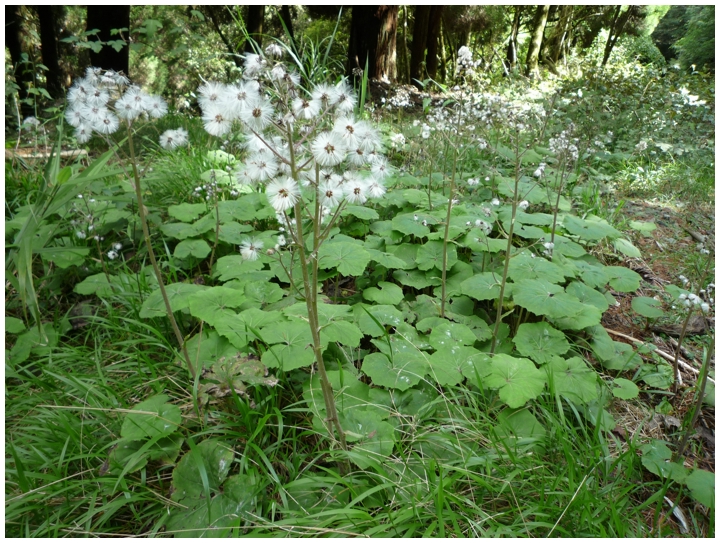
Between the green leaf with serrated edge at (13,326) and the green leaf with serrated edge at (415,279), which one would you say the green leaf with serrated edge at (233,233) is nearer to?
the green leaf with serrated edge at (415,279)

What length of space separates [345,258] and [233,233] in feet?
2.87

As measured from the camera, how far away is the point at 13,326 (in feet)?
7.26

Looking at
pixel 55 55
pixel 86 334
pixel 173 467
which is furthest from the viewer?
pixel 55 55

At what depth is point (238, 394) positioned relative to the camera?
172 cm

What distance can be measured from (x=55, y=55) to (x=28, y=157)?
524 cm

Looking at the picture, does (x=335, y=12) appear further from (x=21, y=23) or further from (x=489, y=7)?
(x=21, y=23)

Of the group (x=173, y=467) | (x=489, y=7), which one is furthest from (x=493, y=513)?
(x=489, y=7)

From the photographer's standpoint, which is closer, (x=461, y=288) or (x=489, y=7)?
(x=461, y=288)

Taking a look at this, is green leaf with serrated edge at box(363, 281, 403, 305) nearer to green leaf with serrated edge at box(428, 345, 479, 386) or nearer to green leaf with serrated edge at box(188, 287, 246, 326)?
green leaf with serrated edge at box(428, 345, 479, 386)

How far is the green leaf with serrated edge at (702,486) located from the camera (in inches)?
56.5

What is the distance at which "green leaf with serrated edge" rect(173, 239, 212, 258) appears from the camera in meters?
2.54

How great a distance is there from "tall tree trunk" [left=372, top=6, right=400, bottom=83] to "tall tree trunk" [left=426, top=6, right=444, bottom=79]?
4.78 feet

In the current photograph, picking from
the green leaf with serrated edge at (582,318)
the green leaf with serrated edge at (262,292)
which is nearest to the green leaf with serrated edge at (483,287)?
the green leaf with serrated edge at (582,318)

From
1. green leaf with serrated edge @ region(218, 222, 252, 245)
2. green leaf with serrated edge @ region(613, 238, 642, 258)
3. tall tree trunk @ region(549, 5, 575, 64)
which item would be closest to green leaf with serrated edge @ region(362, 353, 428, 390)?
green leaf with serrated edge @ region(218, 222, 252, 245)
